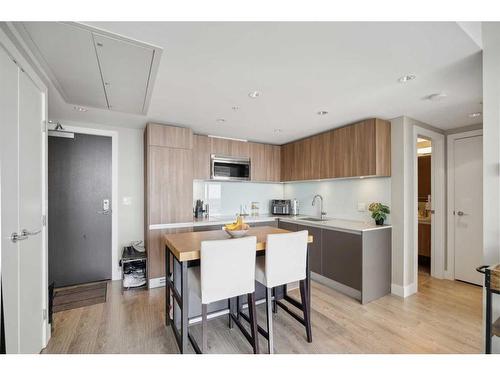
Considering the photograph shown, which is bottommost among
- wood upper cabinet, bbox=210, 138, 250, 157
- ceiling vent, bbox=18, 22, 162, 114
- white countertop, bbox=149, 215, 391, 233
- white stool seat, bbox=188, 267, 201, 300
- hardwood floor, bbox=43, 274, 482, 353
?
hardwood floor, bbox=43, 274, 482, 353

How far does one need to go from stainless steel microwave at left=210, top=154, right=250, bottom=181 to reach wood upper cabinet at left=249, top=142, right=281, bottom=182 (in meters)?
0.14

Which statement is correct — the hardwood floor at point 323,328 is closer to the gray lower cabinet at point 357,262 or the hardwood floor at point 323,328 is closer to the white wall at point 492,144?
the gray lower cabinet at point 357,262

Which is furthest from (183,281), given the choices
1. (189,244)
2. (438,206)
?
(438,206)

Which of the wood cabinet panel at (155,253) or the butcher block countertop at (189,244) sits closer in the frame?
the butcher block countertop at (189,244)

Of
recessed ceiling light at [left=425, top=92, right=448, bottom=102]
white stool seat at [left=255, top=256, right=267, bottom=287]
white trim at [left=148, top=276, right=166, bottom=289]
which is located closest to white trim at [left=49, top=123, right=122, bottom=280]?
white trim at [left=148, top=276, right=166, bottom=289]

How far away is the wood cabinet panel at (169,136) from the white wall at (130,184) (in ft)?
1.85

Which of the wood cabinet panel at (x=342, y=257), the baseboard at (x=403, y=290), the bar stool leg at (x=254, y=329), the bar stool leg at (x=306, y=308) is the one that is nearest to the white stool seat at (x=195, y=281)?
the bar stool leg at (x=254, y=329)

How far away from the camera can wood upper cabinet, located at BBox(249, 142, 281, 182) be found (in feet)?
13.2

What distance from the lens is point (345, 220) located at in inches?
135

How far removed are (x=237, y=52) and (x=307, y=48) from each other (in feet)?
1.43

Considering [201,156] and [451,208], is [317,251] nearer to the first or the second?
[451,208]

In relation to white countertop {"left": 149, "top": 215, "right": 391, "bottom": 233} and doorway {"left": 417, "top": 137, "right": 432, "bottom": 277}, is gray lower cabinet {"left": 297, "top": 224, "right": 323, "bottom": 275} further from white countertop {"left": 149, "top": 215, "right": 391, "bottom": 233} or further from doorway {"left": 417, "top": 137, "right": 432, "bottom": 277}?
doorway {"left": 417, "top": 137, "right": 432, "bottom": 277}

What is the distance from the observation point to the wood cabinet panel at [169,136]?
297cm
